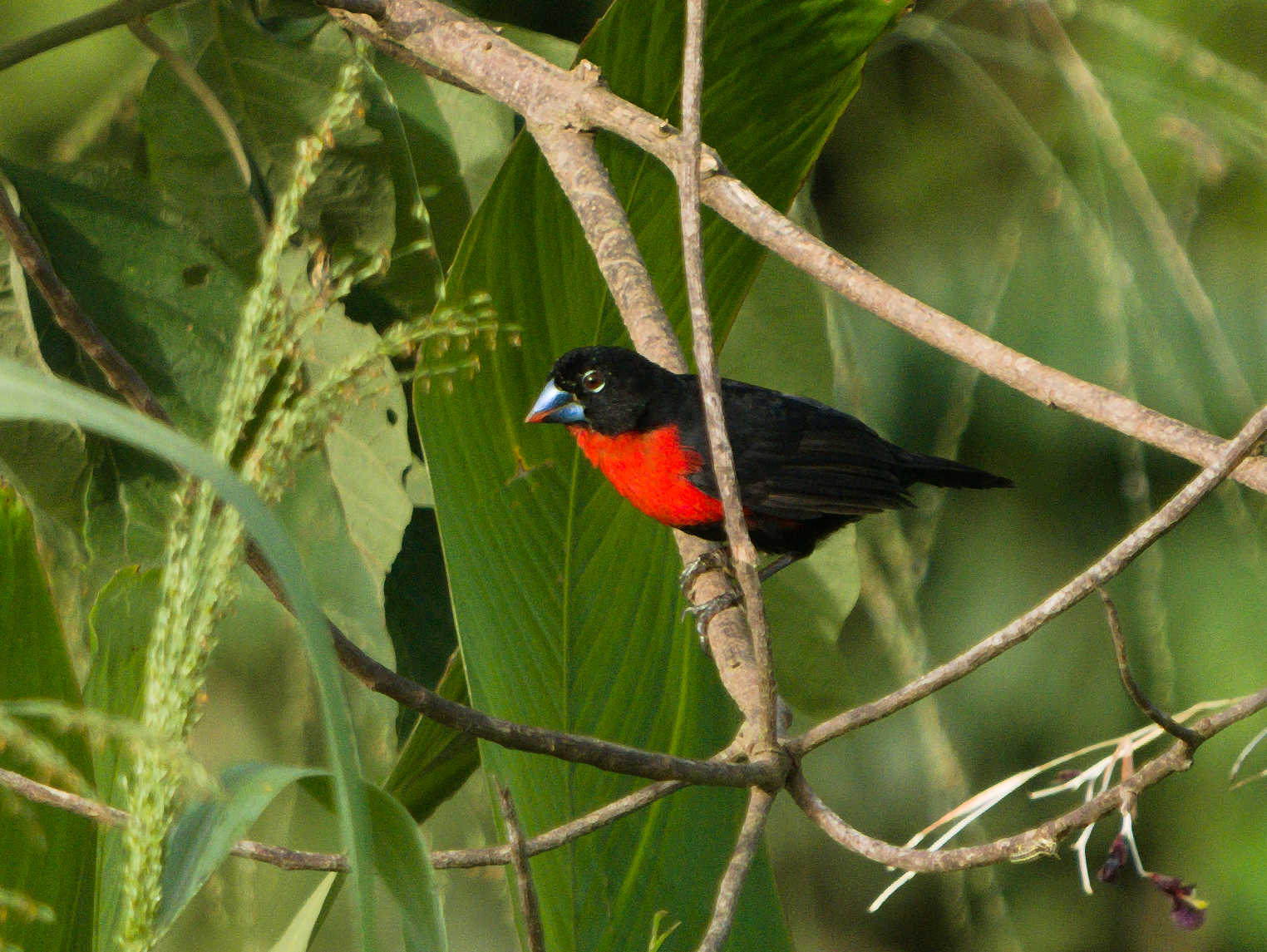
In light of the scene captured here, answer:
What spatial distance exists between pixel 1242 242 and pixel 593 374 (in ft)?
3.50

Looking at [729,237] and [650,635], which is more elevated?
[729,237]

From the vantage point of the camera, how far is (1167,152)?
1.87 meters

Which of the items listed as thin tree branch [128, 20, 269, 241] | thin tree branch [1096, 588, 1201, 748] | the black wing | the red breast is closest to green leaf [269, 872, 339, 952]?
the red breast

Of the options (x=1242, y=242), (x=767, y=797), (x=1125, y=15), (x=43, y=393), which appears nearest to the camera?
(x=43, y=393)

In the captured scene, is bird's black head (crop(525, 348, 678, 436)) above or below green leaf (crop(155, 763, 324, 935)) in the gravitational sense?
above

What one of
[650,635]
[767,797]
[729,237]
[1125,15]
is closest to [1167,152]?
[1125,15]

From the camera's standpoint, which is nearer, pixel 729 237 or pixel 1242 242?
pixel 729 237

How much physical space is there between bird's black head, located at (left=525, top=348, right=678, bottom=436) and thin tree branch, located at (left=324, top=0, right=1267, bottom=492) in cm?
37

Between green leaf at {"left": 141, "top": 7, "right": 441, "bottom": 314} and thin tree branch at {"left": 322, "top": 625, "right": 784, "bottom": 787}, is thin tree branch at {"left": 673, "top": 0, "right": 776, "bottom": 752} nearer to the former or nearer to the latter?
thin tree branch at {"left": 322, "top": 625, "right": 784, "bottom": 787}

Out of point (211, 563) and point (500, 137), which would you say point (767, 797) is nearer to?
point (211, 563)

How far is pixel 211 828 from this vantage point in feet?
2.09

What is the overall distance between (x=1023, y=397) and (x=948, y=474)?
0.29 meters

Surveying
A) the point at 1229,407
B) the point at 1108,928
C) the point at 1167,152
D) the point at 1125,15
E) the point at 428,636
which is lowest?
the point at 1108,928

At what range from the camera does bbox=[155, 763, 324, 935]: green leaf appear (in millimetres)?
600
